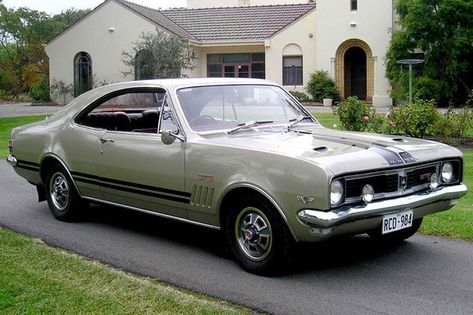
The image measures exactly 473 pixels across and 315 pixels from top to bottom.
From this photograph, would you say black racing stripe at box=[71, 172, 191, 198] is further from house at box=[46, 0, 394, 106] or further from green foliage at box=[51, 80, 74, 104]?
green foliage at box=[51, 80, 74, 104]

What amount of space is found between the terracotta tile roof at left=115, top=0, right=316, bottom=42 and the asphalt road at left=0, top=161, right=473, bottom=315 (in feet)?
98.4

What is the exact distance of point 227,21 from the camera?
3972cm

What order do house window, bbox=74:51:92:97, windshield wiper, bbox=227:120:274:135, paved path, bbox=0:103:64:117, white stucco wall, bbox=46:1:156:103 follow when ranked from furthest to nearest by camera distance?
Result: house window, bbox=74:51:92:97 → white stucco wall, bbox=46:1:156:103 → paved path, bbox=0:103:64:117 → windshield wiper, bbox=227:120:274:135

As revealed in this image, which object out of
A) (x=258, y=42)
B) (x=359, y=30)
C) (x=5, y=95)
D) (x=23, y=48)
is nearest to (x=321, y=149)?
(x=359, y=30)


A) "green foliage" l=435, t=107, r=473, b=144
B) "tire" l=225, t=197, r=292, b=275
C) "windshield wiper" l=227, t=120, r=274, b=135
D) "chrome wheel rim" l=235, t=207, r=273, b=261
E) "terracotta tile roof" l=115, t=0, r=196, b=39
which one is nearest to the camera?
"tire" l=225, t=197, r=292, b=275

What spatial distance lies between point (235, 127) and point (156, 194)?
100 cm

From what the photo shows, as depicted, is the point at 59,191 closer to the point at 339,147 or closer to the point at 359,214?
the point at 339,147

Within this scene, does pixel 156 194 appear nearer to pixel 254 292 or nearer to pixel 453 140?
pixel 254 292

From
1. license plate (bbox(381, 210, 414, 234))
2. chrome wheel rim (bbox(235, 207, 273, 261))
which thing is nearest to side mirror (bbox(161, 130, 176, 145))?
chrome wheel rim (bbox(235, 207, 273, 261))

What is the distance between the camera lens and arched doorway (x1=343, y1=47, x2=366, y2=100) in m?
36.0

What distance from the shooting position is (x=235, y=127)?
20.6 feet

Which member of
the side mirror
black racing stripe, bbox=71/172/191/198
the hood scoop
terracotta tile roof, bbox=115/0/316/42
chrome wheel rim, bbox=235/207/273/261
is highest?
terracotta tile roof, bbox=115/0/316/42

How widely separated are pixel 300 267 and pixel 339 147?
1.13m

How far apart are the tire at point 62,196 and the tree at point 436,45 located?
24.0 metres
